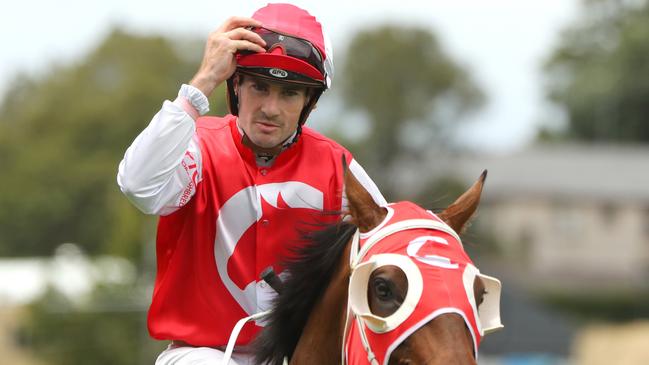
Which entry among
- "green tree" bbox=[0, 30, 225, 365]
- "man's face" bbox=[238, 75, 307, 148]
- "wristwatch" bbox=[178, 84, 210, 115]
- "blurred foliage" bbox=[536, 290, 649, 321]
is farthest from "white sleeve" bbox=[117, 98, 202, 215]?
"blurred foliage" bbox=[536, 290, 649, 321]

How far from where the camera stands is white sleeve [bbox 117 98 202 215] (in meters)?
3.34

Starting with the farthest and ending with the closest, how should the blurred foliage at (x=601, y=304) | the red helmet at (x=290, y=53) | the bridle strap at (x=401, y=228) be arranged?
the blurred foliage at (x=601, y=304) < the red helmet at (x=290, y=53) < the bridle strap at (x=401, y=228)

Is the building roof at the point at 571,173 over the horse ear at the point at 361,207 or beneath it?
beneath

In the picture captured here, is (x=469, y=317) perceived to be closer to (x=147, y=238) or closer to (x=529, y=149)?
(x=147, y=238)

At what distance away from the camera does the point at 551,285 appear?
148ft

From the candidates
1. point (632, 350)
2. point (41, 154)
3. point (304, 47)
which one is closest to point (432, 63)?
point (41, 154)

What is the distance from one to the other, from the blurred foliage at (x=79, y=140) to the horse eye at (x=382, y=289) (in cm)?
4623

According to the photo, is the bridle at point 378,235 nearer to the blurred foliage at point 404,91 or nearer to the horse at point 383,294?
the horse at point 383,294

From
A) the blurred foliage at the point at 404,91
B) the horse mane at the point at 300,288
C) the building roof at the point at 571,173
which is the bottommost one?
the building roof at the point at 571,173

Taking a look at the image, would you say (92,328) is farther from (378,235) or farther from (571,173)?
(571,173)

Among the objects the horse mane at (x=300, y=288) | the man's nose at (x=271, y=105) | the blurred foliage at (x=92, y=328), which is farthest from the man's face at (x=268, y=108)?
the blurred foliage at (x=92, y=328)

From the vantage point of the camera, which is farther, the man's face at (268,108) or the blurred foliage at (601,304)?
the blurred foliage at (601,304)

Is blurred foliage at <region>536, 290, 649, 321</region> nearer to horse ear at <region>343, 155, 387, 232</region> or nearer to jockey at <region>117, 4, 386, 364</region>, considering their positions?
jockey at <region>117, 4, 386, 364</region>

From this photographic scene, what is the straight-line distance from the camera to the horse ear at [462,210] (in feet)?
10.8
